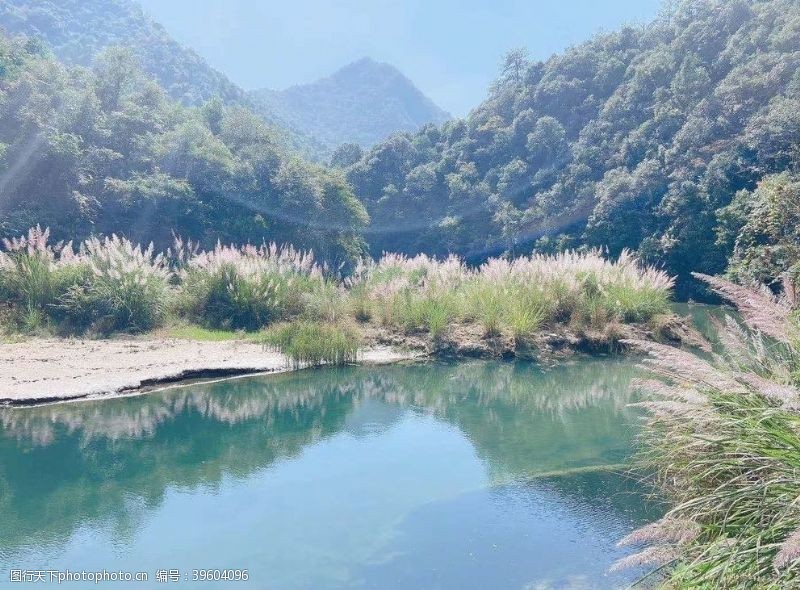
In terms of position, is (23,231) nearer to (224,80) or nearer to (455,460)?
(455,460)

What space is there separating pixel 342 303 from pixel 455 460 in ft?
18.6

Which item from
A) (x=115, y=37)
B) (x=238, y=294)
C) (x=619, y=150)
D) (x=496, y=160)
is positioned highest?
(x=115, y=37)

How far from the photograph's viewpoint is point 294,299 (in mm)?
11539

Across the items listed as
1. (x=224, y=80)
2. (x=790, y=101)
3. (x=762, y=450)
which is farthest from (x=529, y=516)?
(x=224, y=80)

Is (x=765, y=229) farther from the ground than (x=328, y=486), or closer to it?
farther from the ground

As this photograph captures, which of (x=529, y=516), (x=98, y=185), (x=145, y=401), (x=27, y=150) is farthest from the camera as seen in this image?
(x=98, y=185)

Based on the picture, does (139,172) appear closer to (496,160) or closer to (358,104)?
(496,160)

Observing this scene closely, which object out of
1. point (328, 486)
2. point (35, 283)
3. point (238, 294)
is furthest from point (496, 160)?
point (328, 486)

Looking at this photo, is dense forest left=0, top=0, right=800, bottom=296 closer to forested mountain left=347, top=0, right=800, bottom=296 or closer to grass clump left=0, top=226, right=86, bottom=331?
forested mountain left=347, top=0, right=800, bottom=296

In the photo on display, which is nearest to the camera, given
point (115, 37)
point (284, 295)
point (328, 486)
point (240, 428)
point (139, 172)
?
point (328, 486)

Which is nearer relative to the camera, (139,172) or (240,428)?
(240,428)

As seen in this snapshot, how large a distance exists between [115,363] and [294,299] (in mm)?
3605

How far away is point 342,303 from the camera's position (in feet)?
36.7

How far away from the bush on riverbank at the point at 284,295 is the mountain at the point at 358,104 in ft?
229
